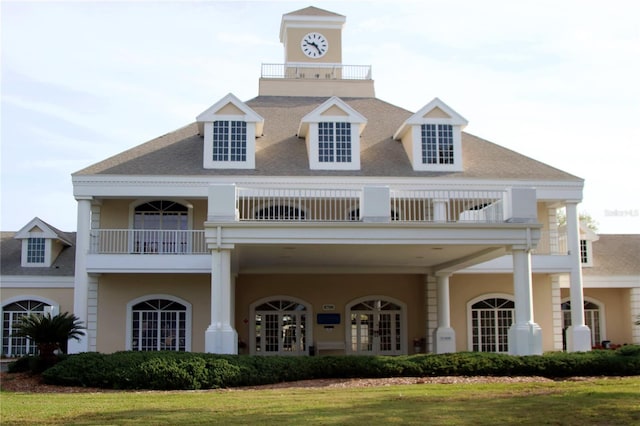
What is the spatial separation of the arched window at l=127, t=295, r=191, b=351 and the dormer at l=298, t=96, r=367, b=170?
23.9 ft

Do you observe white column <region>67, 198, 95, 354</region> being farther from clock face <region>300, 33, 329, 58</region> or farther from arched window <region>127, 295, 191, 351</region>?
clock face <region>300, 33, 329, 58</region>

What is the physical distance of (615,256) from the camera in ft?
114

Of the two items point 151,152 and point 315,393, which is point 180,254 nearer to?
point 151,152

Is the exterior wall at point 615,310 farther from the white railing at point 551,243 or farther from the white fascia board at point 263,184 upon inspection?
the white fascia board at point 263,184

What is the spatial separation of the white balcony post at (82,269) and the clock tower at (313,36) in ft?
45.5

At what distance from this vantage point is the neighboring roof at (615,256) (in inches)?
1318

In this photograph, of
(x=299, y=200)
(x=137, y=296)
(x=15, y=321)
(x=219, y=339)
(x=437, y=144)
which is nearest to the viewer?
(x=219, y=339)

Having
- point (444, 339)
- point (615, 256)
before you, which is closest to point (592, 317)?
point (615, 256)

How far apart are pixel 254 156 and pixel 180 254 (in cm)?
453

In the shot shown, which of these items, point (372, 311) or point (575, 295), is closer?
point (575, 295)

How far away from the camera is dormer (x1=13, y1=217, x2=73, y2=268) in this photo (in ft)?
110

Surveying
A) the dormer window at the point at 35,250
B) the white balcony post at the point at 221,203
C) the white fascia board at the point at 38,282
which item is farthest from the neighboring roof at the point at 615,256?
the dormer window at the point at 35,250

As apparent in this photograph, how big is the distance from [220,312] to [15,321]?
15884mm

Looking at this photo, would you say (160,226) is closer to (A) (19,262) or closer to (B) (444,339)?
(A) (19,262)
